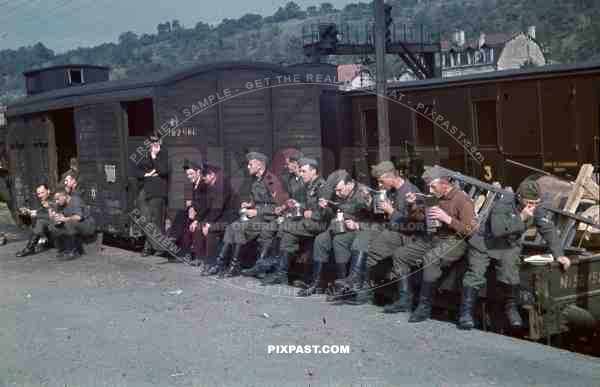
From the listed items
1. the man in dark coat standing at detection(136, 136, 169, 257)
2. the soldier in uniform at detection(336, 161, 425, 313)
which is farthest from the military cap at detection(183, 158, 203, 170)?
the soldier in uniform at detection(336, 161, 425, 313)

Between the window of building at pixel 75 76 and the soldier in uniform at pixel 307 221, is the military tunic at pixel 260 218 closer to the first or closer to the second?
the soldier in uniform at pixel 307 221

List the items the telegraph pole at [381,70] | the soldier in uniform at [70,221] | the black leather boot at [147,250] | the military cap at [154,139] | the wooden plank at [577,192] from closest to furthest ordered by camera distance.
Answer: the wooden plank at [577,192] < the telegraph pole at [381,70] < the military cap at [154,139] < the soldier in uniform at [70,221] < the black leather boot at [147,250]

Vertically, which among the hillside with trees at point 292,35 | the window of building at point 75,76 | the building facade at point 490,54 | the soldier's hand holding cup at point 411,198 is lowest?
the soldier's hand holding cup at point 411,198

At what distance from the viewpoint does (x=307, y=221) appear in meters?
9.48

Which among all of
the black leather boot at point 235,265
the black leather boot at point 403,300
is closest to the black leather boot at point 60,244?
the black leather boot at point 235,265

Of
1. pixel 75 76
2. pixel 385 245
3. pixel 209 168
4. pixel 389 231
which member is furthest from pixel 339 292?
pixel 75 76

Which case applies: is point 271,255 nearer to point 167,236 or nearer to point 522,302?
point 167,236

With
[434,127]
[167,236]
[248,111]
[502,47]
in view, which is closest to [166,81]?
[248,111]

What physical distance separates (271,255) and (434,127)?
14.6 ft

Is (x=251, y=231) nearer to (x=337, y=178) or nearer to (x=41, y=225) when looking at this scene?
(x=337, y=178)

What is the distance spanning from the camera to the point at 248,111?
41.3 ft

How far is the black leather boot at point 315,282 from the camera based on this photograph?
9.20 meters

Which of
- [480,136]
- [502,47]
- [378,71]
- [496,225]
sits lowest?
[496,225]

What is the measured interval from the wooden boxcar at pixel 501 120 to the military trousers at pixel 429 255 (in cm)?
399
